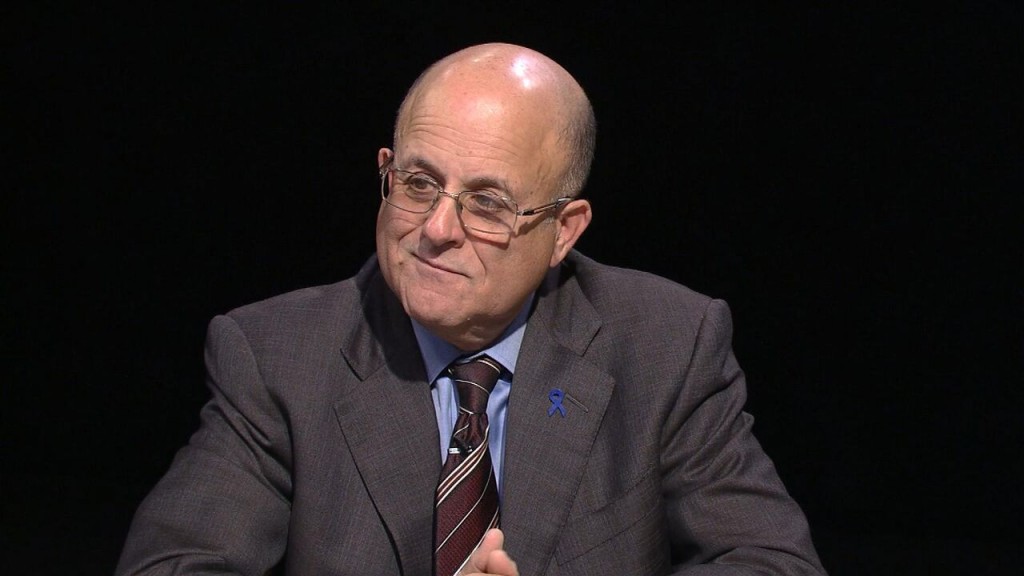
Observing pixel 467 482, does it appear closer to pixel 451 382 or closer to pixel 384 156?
pixel 451 382

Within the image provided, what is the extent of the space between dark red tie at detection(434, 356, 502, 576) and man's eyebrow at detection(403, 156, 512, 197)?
34cm

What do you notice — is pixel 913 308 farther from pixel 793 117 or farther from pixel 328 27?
pixel 328 27

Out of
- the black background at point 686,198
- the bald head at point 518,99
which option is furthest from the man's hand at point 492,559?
the black background at point 686,198

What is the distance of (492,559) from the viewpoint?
2348 millimetres

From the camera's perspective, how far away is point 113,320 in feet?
12.8

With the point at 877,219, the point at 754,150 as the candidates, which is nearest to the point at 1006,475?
the point at 877,219

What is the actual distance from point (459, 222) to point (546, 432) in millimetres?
413

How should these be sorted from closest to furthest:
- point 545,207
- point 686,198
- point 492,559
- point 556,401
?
point 492,559 < point 545,207 < point 556,401 < point 686,198

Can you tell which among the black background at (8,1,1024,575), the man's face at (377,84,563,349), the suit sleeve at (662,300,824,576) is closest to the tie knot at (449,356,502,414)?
the man's face at (377,84,563,349)

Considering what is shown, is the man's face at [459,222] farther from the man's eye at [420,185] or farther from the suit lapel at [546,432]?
the suit lapel at [546,432]

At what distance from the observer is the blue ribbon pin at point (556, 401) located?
106 inches

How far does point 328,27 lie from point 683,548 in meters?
1.53

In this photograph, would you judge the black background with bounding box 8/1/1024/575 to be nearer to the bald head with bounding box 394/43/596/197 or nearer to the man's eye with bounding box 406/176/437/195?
the bald head with bounding box 394/43/596/197

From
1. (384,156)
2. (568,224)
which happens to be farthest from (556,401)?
(384,156)
